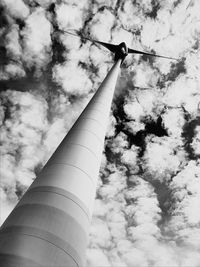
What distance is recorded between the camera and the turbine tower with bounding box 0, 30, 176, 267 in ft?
20.9

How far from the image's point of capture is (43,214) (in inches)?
290

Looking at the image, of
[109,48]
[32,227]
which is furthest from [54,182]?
[109,48]

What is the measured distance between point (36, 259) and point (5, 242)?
1056 millimetres

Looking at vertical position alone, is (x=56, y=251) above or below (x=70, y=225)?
below

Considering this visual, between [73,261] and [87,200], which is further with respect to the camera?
[87,200]

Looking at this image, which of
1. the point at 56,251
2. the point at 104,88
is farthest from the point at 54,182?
the point at 104,88

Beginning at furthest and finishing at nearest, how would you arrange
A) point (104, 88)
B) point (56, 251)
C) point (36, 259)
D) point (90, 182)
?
1. point (104, 88)
2. point (90, 182)
3. point (56, 251)
4. point (36, 259)

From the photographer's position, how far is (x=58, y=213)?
24.8ft

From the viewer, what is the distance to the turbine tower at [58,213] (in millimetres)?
6359

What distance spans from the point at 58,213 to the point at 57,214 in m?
0.04

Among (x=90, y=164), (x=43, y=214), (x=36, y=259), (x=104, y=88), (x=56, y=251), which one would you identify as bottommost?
(x=36, y=259)

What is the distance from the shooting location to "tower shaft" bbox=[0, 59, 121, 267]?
6355 mm

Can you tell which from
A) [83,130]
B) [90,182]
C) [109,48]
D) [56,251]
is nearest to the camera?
[56,251]

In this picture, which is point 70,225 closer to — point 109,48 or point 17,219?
point 17,219
